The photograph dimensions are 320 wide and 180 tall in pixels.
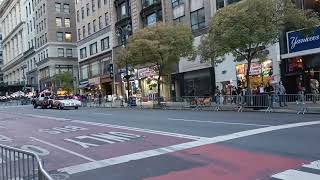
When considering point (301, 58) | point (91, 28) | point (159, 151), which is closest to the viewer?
point (159, 151)

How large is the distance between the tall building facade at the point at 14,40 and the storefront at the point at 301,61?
94254 millimetres

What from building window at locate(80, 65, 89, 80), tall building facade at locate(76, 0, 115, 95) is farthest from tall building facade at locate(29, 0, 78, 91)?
tall building facade at locate(76, 0, 115, 95)

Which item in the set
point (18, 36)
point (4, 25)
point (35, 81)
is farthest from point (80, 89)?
point (4, 25)

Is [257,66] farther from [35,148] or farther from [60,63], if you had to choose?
[60,63]

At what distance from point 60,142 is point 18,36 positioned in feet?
390

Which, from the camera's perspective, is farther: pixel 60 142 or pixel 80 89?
pixel 80 89

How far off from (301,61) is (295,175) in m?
25.7

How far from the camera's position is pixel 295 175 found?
9297mm

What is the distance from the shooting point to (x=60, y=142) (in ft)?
58.0

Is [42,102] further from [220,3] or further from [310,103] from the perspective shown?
[310,103]

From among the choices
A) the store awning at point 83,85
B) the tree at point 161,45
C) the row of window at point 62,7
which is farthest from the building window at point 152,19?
the row of window at point 62,7

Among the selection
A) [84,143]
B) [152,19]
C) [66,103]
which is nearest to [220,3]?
[152,19]

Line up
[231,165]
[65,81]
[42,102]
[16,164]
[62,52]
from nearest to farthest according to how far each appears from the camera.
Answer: [16,164] < [231,165] < [42,102] < [65,81] < [62,52]

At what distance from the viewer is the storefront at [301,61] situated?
3244 cm
